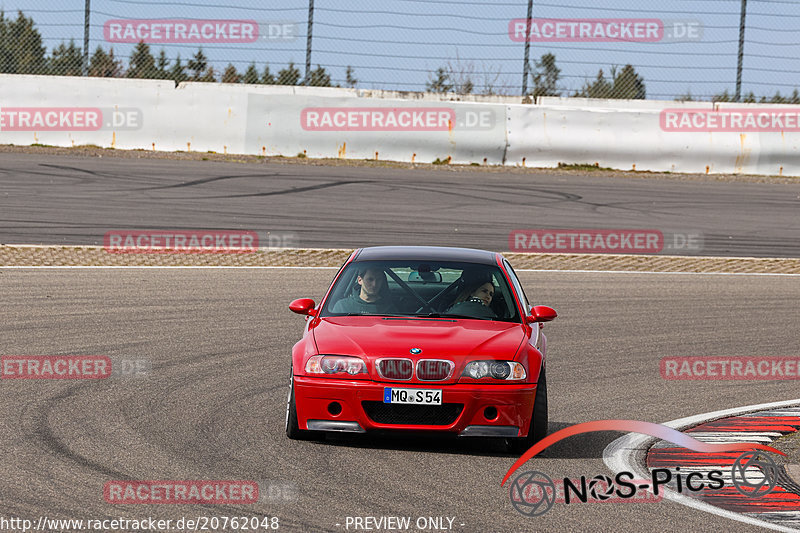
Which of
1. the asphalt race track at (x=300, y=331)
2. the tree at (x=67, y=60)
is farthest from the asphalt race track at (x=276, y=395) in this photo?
the tree at (x=67, y=60)

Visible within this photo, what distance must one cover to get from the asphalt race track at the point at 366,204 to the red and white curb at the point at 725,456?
8.44 meters

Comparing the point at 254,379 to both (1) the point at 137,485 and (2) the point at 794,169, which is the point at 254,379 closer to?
(1) the point at 137,485

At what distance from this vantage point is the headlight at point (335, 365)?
7.14 metres

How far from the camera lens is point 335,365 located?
721 cm

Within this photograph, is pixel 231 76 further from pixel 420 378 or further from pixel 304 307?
pixel 420 378

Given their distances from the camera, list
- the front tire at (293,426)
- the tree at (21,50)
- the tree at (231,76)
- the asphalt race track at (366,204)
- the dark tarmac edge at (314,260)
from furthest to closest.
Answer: the tree at (231,76)
the tree at (21,50)
the asphalt race track at (366,204)
the dark tarmac edge at (314,260)
the front tire at (293,426)

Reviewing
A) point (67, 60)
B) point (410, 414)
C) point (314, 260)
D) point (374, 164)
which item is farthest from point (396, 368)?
point (67, 60)

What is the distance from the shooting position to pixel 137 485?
20.1 feet

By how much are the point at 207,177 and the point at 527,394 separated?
1513 cm

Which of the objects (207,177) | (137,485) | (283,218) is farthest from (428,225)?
(137,485)

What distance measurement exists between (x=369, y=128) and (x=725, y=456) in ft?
57.2

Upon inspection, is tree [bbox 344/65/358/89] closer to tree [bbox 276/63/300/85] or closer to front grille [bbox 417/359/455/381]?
tree [bbox 276/63/300/85]

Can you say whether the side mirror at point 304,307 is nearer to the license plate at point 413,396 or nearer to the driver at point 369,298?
the driver at point 369,298

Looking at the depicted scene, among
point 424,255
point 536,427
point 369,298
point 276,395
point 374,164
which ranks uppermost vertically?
point 374,164
